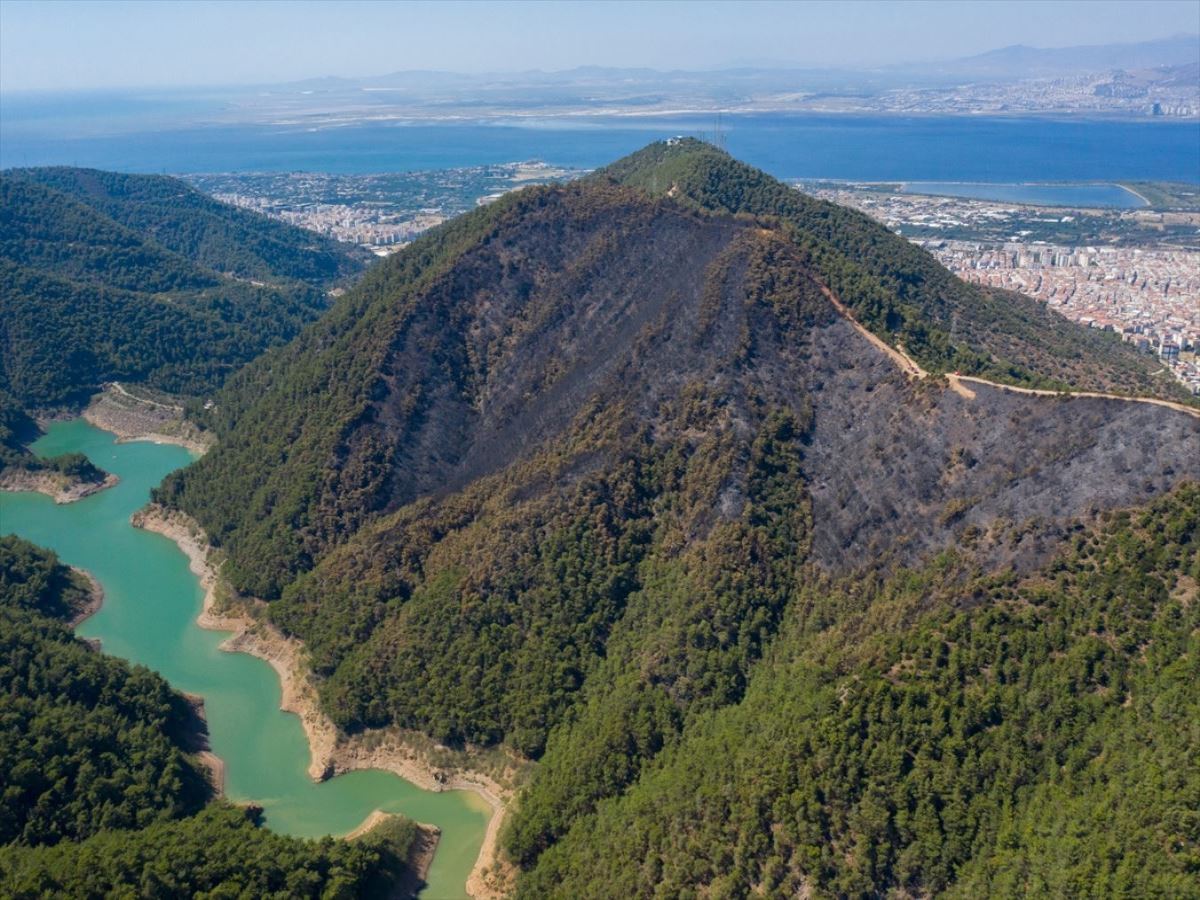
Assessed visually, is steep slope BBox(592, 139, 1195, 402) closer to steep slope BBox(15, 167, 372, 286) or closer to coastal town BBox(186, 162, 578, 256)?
steep slope BBox(15, 167, 372, 286)

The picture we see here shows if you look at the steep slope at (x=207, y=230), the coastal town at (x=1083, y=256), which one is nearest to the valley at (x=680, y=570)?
the coastal town at (x=1083, y=256)

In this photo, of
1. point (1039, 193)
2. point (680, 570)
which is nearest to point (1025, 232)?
point (1039, 193)

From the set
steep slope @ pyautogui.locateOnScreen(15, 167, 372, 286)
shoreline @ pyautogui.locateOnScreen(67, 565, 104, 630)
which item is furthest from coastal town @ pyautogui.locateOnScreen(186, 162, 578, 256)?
shoreline @ pyautogui.locateOnScreen(67, 565, 104, 630)

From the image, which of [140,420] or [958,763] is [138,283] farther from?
[958,763]

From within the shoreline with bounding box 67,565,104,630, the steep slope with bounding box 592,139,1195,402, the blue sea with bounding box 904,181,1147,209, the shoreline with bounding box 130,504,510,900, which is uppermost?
the blue sea with bounding box 904,181,1147,209

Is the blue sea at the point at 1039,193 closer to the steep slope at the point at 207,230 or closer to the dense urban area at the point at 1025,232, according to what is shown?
the dense urban area at the point at 1025,232

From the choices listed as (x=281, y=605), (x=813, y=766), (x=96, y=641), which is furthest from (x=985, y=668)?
(x=96, y=641)
